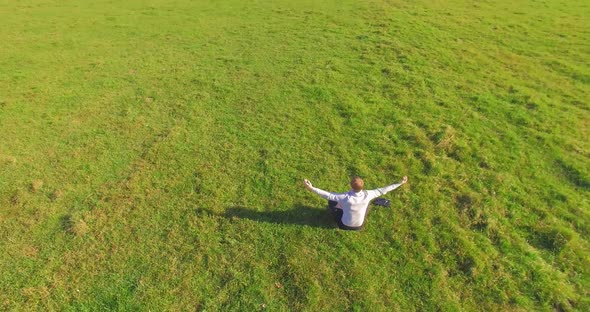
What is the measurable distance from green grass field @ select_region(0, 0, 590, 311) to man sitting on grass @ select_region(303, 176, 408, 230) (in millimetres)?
467

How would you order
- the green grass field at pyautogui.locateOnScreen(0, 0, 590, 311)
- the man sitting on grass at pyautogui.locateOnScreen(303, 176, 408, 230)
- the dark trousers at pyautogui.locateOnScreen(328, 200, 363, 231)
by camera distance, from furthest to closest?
the dark trousers at pyautogui.locateOnScreen(328, 200, 363, 231)
the man sitting on grass at pyautogui.locateOnScreen(303, 176, 408, 230)
the green grass field at pyautogui.locateOnScreen(0, 0, 590, 311)

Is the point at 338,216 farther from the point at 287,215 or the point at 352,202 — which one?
the point at 287,215

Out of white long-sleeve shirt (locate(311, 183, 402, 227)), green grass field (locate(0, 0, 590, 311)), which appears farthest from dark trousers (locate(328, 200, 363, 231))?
green grass field (locate(0, 0, 590, 311))

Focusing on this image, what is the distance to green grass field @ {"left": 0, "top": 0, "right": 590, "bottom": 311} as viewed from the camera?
849cm

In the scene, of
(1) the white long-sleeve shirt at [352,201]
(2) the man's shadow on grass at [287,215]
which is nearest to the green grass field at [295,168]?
(2) the man's shadow on grass at [287,215]

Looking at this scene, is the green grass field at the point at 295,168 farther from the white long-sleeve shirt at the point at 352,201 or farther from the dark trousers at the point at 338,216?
the white long-sleeve shirt at the point at 352,201

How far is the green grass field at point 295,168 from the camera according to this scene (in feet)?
27.9

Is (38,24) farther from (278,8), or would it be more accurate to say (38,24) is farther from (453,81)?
(453,81)

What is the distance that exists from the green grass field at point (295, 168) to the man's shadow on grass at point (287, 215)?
51 millimetres

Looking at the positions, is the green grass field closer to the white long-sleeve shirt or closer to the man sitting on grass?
the man sitting on grass

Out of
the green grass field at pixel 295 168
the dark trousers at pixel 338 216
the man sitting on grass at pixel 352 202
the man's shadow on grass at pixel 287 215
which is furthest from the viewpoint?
the man's shadow on grass at pixel 287 215

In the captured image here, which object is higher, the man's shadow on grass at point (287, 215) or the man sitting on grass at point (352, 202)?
the man sitting on grass at point (352, 202)

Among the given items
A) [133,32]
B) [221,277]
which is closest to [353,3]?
[133,32]

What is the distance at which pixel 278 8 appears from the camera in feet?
82.2
